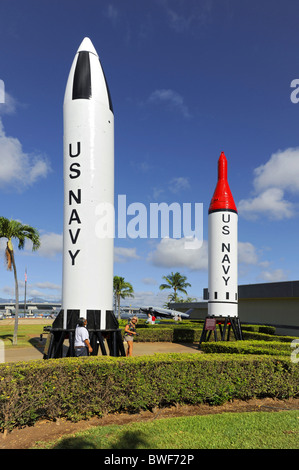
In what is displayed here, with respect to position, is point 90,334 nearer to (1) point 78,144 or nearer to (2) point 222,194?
(1) point 78,144

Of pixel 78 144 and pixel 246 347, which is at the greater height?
pixel 78 144

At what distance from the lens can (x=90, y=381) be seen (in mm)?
7969

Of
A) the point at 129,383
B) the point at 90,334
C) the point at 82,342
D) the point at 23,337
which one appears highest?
the point at 90,334

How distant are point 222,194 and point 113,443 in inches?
714

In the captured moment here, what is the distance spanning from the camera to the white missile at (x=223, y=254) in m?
21.8

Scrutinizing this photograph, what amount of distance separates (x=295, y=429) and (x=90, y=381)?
4.20m

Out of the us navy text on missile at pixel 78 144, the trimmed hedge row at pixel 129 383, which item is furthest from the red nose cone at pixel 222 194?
the trimmed hedge row at pixel 129 383

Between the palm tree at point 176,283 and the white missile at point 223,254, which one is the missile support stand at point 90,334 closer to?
the white missile at point 223,254

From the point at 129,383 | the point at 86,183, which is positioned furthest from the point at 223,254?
the point at 129,383

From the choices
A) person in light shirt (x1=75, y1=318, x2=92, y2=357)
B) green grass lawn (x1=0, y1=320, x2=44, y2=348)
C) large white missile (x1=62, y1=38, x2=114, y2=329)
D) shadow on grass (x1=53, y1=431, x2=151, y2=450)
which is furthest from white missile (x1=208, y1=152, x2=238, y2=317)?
shadow on grass (x1=53, y1=431, x2=151, y2=450)

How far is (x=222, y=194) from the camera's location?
22609 mm

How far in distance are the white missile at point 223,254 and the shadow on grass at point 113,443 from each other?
51.6 feet

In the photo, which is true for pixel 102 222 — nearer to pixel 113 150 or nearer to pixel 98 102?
pixel 113 150
